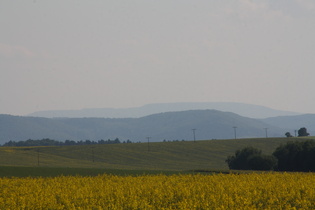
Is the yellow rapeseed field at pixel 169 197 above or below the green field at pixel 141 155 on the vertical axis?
below

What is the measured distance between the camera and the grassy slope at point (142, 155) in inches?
4803

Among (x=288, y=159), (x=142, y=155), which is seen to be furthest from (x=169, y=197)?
(x=142, y=155)

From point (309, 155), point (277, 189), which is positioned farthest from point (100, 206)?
point (309, 155)

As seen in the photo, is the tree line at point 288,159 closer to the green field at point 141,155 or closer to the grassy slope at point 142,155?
the green field at point 141,155

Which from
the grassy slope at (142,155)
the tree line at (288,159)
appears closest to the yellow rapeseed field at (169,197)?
the tree line at (288,159)

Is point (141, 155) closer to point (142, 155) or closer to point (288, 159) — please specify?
point (142, 155)

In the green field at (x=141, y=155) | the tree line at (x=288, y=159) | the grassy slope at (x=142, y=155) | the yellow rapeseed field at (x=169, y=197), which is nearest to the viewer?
the yellow rapeseed field at (x=169, y=197)

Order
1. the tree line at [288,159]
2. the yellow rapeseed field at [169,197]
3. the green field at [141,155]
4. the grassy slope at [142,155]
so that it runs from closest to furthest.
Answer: the yellow rapeseed field at [169,197] < the tree line at [288,159] < the green field at [141,155] < the grassy slope at [142,155]

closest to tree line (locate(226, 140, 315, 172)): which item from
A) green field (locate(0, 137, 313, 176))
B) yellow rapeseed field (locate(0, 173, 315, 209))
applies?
green field (locate(0, 137, 313, 176))

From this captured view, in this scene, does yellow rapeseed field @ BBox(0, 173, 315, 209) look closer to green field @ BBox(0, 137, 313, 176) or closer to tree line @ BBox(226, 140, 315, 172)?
tree line @ BBox(226, 140, 315, 172)

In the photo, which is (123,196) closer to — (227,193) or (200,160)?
(227,193)

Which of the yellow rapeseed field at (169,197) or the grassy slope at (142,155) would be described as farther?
the grassy slope at (142,155)

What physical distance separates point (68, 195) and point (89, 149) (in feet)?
384

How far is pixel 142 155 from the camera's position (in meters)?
142
